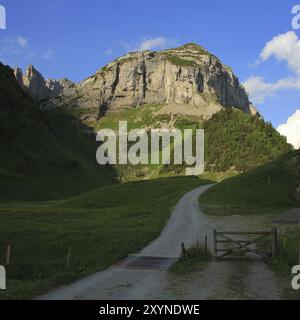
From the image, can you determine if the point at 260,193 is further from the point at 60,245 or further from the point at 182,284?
the point at 182,284

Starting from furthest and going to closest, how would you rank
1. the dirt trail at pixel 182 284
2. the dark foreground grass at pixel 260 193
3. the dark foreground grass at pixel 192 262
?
the dark foreground grass at pixel 260 193 < the dark foreground grass at pixel 192 262 < the dirt trail at pixel 182 284

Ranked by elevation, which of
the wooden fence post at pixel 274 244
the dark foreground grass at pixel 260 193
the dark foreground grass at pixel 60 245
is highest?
the dark foreground grass at pixel 260 193

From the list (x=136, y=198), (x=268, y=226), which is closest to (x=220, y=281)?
(x=268, y=226)

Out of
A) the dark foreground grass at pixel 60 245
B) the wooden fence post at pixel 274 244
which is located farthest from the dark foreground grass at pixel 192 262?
the dark foreground grass at pixel 60 245

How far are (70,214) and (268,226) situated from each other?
39447mm

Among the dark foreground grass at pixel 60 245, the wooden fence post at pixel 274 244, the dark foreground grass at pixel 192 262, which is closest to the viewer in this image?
the dark foreground grass at pixel 60 245

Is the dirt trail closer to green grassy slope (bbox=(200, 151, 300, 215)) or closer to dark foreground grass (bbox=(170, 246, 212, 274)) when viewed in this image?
dark foreground grass (bbox=(170, 246, 212, 274))

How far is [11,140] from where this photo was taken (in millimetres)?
189125

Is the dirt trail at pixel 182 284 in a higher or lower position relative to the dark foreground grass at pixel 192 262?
lower

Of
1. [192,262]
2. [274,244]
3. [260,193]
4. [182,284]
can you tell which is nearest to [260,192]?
[260,193]

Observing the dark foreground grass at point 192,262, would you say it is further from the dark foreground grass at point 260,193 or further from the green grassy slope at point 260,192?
the green grassy slope at point 260,192

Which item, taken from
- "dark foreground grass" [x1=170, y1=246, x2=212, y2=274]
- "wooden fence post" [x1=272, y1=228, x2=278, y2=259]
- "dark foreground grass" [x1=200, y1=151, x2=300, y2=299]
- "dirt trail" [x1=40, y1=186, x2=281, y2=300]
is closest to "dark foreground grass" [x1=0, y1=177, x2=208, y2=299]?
"dirt trail" [x1=40, y1=186, x2=281, y2=300]

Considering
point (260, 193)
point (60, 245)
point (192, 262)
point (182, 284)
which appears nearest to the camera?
point (182, 284)
